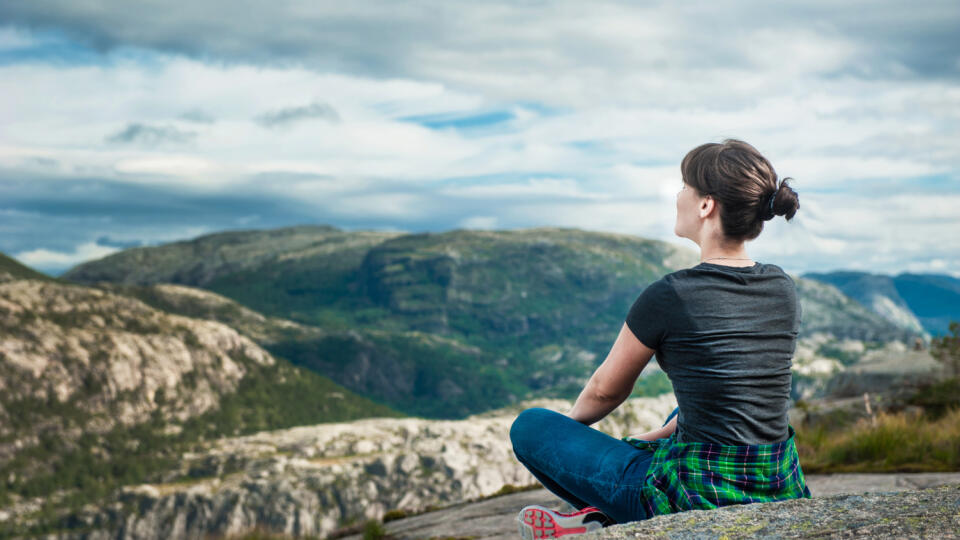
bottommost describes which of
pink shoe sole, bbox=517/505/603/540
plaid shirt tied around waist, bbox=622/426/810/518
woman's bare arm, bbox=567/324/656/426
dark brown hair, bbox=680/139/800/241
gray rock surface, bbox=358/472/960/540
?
pink shoe sole, bbox=517/505/603/540

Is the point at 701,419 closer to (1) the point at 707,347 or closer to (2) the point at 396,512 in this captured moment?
(1) the point at 707,347

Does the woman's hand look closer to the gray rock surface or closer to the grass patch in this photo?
the gray rock surface

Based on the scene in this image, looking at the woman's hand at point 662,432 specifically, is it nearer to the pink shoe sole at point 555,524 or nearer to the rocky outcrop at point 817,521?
the pink shoe sole at point 555,524

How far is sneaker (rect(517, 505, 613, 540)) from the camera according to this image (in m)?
6.00

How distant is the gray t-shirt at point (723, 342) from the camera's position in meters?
5.09

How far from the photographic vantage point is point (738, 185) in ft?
17.0

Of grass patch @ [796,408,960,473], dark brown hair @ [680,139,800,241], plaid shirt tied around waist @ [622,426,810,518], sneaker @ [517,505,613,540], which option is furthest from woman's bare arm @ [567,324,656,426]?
grass patch @ [796,408,960,473]

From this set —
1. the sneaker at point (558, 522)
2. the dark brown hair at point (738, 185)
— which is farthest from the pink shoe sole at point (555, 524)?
the dark brown hair at point (738, 185)

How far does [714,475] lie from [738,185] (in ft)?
6.88

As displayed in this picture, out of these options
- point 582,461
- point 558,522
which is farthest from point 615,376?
point 558,522

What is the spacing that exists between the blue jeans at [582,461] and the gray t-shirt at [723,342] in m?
0.68

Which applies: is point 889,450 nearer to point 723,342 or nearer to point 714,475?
point 714,475

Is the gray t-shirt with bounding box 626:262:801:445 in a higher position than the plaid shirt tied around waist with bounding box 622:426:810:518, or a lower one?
higher

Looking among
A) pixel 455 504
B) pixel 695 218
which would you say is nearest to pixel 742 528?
pixel 695 218
